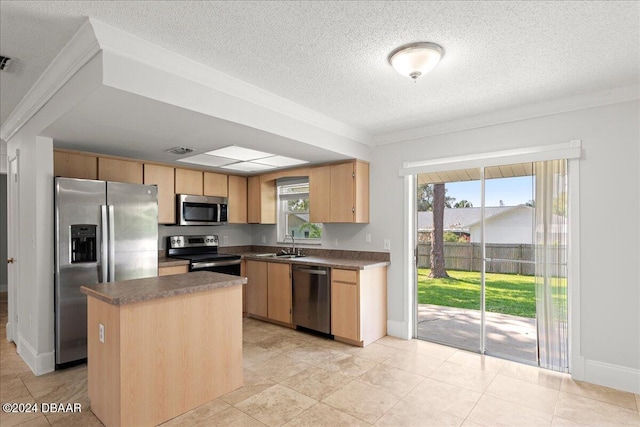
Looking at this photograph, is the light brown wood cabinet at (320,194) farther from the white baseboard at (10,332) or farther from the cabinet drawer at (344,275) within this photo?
the white baseboard at (10,332)

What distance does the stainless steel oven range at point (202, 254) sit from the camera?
4539mm

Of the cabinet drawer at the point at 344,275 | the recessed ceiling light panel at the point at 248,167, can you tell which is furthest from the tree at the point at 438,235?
the recessed ceiling light panel at the point at 248,167

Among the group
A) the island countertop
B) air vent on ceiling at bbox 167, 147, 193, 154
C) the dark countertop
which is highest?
air vent on ceiling at bbox 167, 147, 193, 154

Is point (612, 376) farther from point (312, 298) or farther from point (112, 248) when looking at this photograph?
point (112, 248)

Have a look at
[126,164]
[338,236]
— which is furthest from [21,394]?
[338,236]

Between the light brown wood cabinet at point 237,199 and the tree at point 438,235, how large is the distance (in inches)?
117

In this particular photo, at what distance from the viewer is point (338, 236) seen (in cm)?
489

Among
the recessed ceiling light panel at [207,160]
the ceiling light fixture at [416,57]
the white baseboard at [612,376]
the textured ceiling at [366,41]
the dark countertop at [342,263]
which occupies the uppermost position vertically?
the textured ceiling at [366,41]

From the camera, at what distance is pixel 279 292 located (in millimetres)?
4645

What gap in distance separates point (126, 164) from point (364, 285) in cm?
310

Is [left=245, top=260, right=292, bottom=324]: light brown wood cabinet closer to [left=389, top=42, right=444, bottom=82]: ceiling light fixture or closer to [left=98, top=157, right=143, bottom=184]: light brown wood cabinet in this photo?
[left=98, top=157, right=143, bottom=184]: light brown wood cabinet

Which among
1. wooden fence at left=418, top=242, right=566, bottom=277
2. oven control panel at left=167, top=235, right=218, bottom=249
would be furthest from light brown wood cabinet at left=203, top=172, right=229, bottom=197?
wooden fence at left=418, top=242, right=566, bottom=277

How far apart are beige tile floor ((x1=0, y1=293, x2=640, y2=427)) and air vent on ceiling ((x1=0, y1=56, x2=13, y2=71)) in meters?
2.47

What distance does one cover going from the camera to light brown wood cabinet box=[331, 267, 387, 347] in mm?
3865
